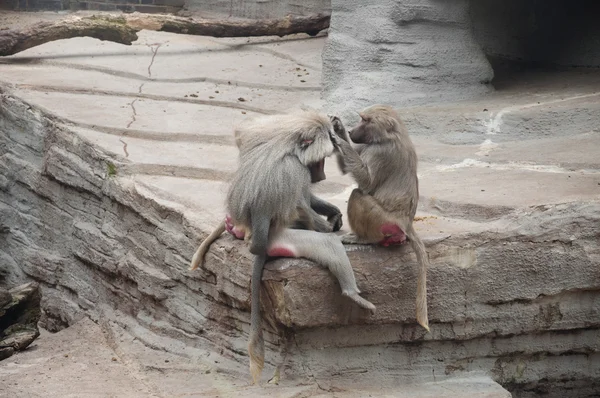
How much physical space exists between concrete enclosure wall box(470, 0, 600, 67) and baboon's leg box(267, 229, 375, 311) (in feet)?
12.2

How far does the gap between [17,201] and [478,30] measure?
3712 millimetres

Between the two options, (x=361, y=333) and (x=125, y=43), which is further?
(x=125, y=43)

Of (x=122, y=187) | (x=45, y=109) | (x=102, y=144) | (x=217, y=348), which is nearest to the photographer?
(x=217, y=348)

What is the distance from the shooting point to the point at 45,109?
19.7 feet

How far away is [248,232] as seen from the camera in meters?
3.92

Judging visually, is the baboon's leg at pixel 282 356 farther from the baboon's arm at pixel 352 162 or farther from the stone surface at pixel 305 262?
the baboon's arm at pixel 352 162

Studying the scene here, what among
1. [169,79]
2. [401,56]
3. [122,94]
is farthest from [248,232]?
[169,79]

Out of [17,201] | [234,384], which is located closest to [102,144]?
[17,201]

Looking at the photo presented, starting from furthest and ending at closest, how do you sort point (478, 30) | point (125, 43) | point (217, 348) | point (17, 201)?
point (125, 43), point (478, 30), point (17, 201), point (217, 348)

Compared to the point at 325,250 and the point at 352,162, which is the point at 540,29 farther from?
the point at 325,250

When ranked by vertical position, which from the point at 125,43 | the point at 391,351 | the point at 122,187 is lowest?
the point at 391,351

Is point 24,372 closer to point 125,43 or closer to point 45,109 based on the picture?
point 45,109

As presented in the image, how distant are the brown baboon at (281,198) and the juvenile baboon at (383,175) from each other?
13cm

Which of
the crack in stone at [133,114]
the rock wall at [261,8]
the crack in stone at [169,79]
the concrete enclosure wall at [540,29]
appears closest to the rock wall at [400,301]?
the crack in stone at [133,114]
